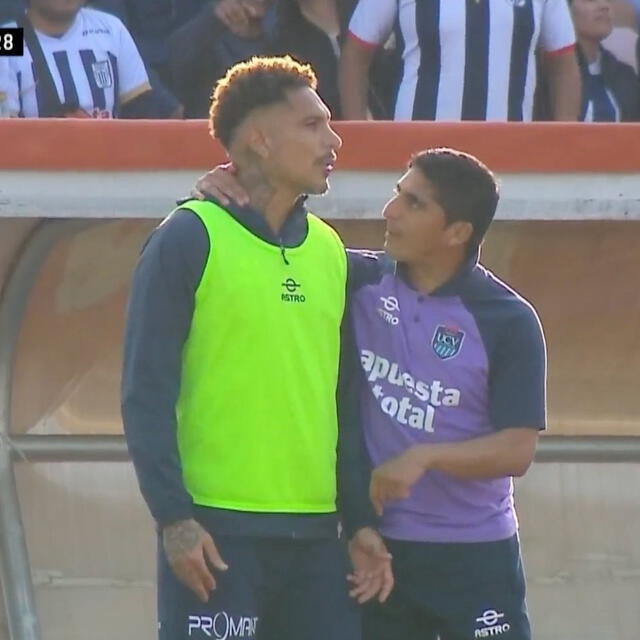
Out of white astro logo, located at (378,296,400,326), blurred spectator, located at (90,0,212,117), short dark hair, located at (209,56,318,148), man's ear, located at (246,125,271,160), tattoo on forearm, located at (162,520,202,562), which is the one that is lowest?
tattoo on forearm, located at (162,520,202,562)

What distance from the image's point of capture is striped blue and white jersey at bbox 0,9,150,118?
4.95 m

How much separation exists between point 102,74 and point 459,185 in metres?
2.28

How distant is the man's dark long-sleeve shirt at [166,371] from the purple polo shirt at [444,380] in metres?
0.26

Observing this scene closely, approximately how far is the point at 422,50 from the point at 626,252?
1.03m

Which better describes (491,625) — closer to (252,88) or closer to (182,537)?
(182,537)

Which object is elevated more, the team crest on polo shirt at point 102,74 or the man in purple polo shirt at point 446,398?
the team crest on polo shirt at point 102,74

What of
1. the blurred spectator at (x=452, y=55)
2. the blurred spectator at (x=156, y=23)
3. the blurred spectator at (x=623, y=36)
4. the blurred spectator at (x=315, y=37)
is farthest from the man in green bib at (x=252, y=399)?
the blurred spectator at (x=623, y=36)

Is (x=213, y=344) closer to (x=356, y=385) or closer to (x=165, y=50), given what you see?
(x=356, y=385)

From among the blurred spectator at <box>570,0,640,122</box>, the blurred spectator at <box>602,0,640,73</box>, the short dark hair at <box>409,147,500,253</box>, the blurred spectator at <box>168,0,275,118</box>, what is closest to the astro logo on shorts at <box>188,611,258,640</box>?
the short dark hair at <box>409,147,500,253</box>

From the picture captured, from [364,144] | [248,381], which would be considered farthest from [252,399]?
[364,144]

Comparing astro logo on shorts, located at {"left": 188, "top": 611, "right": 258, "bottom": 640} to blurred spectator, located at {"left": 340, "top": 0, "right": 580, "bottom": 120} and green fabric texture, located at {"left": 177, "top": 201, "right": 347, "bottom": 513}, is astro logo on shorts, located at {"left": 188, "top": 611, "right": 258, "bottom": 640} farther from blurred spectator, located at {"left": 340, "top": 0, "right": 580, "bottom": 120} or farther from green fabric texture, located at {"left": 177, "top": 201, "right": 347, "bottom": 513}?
blurred spectator, located at {"left": 340, "top": 0, "right": 580, "bottom": 120}

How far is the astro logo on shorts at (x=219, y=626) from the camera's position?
2811mm

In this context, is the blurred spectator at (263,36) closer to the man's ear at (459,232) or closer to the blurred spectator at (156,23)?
the blurred spectator at (156,23)

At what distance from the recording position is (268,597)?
288 cm
